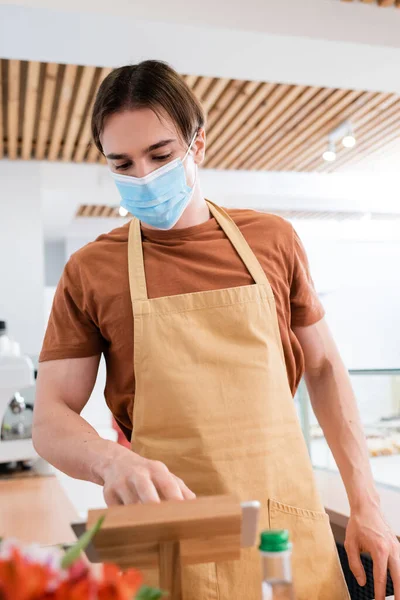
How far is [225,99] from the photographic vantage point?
5664 millimetres

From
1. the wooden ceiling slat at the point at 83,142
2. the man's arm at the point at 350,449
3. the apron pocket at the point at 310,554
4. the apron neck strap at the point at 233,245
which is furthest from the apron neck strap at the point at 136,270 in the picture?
the wooden ceiling slat at the point at 83,142

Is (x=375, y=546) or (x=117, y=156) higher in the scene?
(x=117, y=156)

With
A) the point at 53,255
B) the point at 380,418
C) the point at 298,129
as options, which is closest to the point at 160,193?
the point at 380,418

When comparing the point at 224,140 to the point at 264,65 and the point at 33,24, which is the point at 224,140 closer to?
the point at 264,65

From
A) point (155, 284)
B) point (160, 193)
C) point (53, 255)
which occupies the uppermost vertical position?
point (53, 255)

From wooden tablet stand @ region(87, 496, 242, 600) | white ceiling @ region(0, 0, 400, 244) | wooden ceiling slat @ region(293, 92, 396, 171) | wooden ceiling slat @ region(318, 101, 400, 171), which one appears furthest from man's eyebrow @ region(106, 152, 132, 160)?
wooden ceiling slat @ region(318, 101, 400, 171)

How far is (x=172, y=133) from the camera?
134cm

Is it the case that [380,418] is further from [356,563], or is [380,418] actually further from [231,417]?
[231,417]

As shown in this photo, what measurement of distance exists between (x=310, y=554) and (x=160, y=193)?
2.45 ft

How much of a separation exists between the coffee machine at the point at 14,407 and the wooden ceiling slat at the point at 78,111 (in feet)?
8.51

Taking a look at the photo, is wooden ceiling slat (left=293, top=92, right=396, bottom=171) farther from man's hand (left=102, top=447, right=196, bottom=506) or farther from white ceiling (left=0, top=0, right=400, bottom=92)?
man's hand (left=102, top=447, right=196, bottom=506)

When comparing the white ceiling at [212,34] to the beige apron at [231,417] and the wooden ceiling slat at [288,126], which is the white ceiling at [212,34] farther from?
the beige apron at [231,417]

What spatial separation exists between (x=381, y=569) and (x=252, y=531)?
0.61 metres

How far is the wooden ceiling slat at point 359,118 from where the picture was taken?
5816 millimetres
